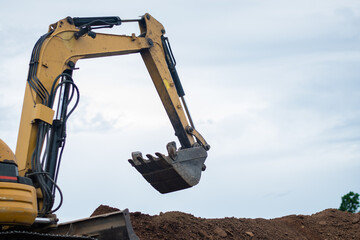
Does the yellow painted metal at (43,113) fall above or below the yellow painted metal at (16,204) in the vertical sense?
above

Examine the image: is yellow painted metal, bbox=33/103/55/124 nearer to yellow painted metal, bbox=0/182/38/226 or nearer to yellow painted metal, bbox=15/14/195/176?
yellow painted metal, bbox=15/14/195/176

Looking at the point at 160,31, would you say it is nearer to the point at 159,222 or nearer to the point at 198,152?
the point at 198,152

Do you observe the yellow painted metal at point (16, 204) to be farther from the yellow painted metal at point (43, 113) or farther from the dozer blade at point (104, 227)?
the yellow painted metal at point (43, 113)

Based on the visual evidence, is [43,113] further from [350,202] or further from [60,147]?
[350,202]

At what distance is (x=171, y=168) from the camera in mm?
8328

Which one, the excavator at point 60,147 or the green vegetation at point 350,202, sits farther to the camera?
the green vegetation at point 350,202

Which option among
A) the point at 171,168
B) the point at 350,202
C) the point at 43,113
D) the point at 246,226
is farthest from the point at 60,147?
the point at 350,202

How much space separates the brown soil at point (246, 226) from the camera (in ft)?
29.0

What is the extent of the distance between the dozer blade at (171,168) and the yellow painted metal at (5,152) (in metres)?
3.04

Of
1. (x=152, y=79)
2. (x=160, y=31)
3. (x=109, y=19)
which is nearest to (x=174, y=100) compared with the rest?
(x=152, y=79)

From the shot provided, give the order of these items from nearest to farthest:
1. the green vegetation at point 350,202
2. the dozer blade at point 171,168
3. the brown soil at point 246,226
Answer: the dozer blade at point 171,168
the brown soil at point 246,226
the green vegetation at point 350,202

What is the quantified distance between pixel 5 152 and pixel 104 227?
4.92ft

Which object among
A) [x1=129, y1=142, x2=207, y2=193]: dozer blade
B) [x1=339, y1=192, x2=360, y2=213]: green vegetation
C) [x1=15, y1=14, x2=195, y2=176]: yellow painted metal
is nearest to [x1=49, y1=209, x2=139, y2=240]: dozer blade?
[x1=15, y1=14, x2=195, y2=176]: yellow painted metal

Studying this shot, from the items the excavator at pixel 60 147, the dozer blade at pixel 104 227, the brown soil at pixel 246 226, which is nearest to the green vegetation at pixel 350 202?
the brown soil at pixel 246 226
